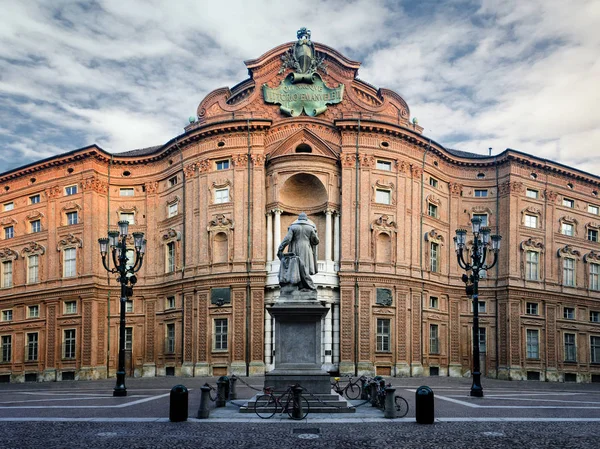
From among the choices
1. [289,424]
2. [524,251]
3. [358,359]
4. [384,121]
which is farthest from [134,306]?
[289,424]

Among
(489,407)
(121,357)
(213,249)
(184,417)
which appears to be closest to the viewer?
(184,417)

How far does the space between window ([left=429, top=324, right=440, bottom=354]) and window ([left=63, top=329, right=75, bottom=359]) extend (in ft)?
83.0

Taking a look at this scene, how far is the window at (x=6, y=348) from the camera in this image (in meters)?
50.0

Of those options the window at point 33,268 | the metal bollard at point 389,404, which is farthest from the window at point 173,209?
the metal bollard at point 389,404

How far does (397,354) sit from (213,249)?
13735 millimetres

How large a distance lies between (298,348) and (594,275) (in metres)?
40.6

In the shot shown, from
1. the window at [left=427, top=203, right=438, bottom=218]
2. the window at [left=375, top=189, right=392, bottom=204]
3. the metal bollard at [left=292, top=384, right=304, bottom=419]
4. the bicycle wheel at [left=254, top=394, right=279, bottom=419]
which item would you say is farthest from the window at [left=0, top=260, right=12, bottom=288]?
the metal bollard at [left=292, top=384, right=304, bottom=419]

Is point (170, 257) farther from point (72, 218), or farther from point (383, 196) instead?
point (383, 196)

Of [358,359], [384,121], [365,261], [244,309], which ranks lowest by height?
[358,359]

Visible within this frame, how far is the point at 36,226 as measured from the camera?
5097cm

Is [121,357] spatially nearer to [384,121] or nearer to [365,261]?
[365,261]

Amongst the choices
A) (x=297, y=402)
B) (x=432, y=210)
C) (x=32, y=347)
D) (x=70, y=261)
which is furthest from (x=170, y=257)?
(x=297, y=402)

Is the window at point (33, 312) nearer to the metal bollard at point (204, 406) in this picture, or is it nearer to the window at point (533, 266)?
the metal bollard at point (204, 406)

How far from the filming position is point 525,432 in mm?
15938
